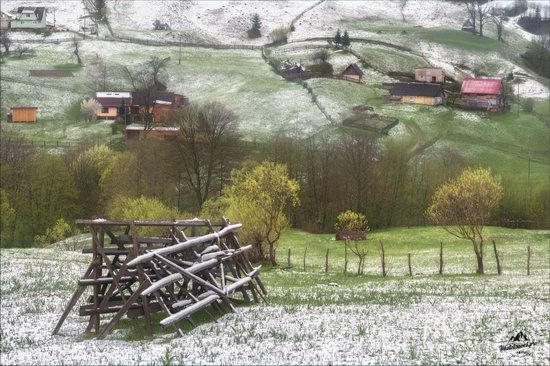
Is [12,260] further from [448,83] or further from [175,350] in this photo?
[448,83]

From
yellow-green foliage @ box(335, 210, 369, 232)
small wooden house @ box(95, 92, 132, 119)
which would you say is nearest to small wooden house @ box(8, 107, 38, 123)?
small wooden house @ box(95, 92, 132, 119)

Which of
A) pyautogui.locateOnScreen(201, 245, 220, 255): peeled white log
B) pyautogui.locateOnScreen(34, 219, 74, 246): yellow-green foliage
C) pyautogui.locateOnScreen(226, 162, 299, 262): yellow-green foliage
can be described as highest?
pyautogui.locateOnScreen(201, 245, 220, 255): peeled white log

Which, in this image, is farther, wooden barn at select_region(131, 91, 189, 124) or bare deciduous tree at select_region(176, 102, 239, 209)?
wooden barn at select_region(131, 91, 189, 124)

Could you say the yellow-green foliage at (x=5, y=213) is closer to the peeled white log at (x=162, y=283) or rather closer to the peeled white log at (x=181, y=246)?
the peeled white log at (x=181, y=246)

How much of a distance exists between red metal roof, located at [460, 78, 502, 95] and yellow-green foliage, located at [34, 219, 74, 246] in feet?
310

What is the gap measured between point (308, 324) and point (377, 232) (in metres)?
69.6

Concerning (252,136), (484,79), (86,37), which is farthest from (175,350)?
(86,37)

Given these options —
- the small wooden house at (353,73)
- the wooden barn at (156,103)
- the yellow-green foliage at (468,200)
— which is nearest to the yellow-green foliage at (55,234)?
the wooden barn at (156,103)

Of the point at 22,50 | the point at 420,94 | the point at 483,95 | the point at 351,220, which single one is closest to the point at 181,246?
the point at 351,220

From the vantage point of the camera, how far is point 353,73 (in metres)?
158

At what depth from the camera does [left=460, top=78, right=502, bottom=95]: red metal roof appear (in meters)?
144

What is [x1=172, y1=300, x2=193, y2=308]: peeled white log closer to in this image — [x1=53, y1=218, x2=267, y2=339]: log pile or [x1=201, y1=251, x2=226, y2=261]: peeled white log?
[x1=53, y1=218, x2=267, y2=339]: log pile

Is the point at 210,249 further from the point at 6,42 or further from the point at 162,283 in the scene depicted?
the point at 6,42

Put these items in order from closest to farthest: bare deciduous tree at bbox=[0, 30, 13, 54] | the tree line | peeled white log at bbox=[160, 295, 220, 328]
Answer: peeled white log at bbox=[160, 295, 220, 328]
the tree line
bare deciduous tree at bbox=[0, 30, 13, 54]
